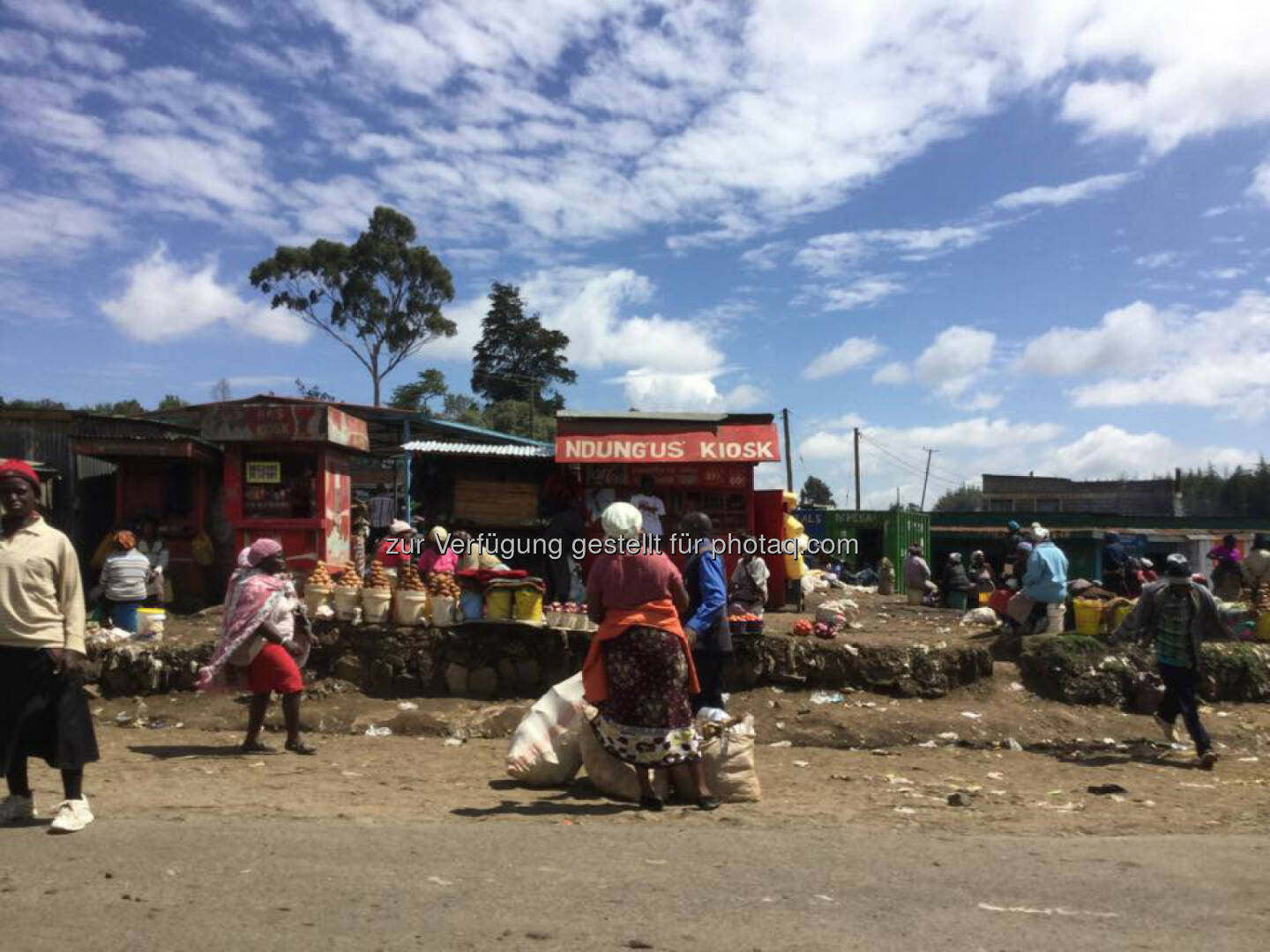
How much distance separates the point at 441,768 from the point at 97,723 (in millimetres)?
3495

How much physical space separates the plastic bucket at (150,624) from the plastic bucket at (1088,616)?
9.35 meters

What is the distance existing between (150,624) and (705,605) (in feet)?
20.4

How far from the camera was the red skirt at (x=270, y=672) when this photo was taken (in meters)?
6.94

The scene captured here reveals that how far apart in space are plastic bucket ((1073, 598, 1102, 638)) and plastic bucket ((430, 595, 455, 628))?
646 cm

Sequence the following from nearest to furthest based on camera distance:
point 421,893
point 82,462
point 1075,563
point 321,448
Answer: point 421,893 → point 321,448 → point 82,462 → point 1075,563

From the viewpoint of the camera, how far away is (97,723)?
8.51 meters

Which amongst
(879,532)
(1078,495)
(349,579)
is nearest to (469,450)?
(349,579)

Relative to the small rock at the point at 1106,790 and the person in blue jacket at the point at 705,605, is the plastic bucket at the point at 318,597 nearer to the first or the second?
the person in blue jacket at the point at 705,605

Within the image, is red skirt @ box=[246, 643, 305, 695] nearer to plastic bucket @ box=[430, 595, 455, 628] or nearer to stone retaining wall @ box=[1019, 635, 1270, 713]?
plastic bucket @ box=[430, 595, 455, 628]

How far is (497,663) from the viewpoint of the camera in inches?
369

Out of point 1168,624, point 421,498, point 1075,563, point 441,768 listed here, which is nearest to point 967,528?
point 1075,563

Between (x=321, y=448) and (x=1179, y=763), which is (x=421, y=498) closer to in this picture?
(x=321, y=448)

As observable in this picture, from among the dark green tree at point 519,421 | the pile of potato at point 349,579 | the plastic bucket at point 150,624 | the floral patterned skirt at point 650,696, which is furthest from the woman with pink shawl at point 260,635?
the dark green tree at point 519,421

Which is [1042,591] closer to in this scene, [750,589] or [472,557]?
[750,589]
